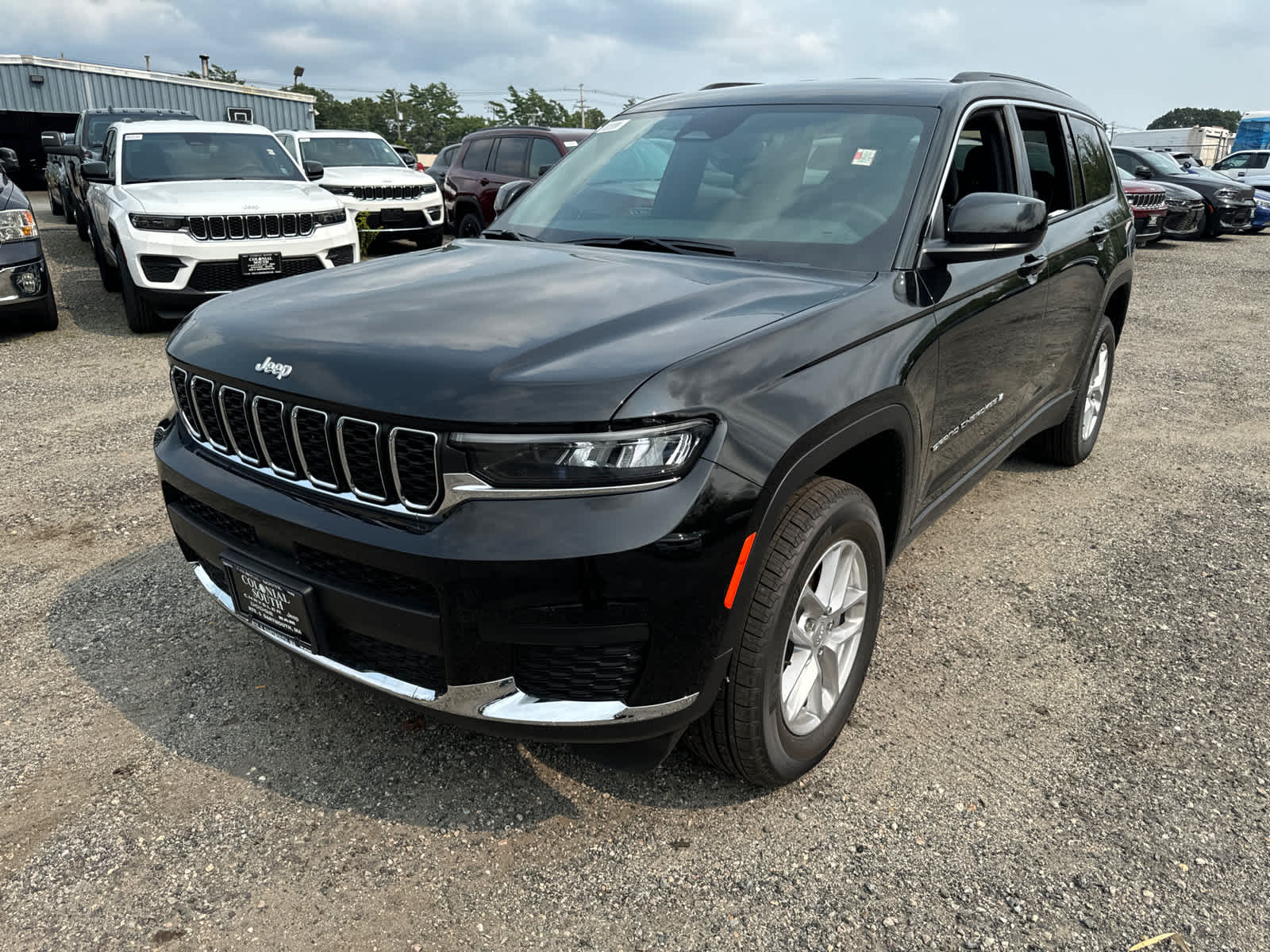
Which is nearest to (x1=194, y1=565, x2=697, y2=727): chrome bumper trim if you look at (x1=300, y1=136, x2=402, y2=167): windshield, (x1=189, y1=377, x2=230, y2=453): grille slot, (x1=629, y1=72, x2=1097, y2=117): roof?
(x1=189, y1=377, x2=230, y2=453): grille slot

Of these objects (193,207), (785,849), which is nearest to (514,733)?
(785,849)

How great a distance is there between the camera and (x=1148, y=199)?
14812 millimetres

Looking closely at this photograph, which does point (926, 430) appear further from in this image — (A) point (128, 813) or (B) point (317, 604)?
(A) point (128, 813)

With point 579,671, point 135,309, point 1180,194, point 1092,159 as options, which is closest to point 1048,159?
point 1092,159

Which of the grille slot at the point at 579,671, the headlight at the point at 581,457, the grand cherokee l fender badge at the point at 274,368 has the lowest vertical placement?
the grille slot at the point at 579,671

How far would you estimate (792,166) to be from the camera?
307 centimetres

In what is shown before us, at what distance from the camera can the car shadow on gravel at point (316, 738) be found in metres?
2.53

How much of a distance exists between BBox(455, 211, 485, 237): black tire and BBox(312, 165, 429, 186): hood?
2.26 ft

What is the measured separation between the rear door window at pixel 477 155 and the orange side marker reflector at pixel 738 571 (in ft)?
37.1

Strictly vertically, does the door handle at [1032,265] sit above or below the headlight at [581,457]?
above

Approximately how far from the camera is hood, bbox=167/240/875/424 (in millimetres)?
1948

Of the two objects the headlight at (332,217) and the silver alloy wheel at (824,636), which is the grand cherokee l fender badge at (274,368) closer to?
the silver alloy wheel at (824,636)

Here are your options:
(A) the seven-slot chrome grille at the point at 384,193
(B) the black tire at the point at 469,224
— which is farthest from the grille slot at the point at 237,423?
(A) the seven-slot chrome grille at the point at 384,193

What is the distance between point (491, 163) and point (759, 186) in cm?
989
